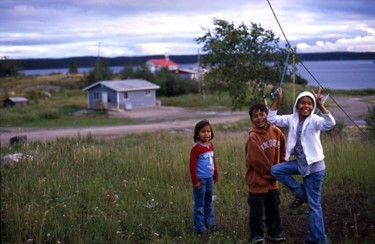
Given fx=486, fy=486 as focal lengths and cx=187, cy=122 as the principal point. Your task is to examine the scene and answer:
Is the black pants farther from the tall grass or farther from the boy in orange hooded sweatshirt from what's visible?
the tall grass

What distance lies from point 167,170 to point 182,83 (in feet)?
185

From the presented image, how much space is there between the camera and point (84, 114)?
45.8 metres

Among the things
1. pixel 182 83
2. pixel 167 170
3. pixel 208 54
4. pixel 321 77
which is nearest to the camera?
pixel 167 170

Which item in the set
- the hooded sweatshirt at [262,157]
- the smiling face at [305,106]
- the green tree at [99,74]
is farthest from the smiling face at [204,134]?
the green tree at [99,74]

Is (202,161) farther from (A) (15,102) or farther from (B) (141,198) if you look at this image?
(A) (15,102)

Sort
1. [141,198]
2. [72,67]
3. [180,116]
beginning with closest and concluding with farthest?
1. [141,198]
2. [180,116]
3. [72,67]

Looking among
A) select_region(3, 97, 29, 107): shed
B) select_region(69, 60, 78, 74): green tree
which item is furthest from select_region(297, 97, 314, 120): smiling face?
select_region(69, 60, 78, 74): green tree

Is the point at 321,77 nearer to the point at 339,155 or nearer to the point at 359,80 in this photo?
the point at 359,80

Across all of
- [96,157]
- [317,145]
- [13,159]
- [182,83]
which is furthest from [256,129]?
[182,83]

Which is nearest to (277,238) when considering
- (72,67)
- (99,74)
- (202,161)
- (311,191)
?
(311,191)

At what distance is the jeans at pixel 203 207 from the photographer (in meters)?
5.91

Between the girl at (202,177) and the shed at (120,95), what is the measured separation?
145 ft

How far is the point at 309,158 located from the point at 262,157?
58cm

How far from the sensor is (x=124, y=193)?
304 inches
